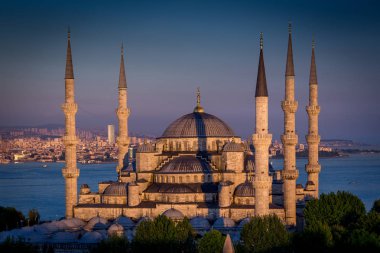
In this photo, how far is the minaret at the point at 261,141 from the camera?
30.7m

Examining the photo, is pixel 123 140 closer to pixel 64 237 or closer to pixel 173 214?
pixel 173 214

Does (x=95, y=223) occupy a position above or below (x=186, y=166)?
below

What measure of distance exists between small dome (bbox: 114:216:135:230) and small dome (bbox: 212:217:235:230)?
3929mm

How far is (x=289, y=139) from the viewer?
3425 centimetres

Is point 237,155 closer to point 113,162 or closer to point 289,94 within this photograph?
point 289,94

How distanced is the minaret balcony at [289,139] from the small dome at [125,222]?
26.1 ft

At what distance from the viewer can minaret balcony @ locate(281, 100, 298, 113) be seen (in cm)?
3453

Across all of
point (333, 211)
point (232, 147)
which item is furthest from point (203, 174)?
point (333, 211)

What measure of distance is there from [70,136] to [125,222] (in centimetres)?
596

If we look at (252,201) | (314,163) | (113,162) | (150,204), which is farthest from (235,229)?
(113,162)

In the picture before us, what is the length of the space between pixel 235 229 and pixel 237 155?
5.37 meters

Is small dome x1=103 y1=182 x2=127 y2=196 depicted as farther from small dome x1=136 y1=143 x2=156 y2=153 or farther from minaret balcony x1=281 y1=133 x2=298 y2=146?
minaret balcony x1=281 y1=133 x2=298 y2=146

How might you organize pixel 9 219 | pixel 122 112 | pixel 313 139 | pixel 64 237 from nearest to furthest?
pixel 64 237 → pixel 9 219 → pixel 313 139 → pixel 122 112

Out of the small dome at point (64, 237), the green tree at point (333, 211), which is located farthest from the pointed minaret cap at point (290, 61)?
the small dome at point (64, 237)
